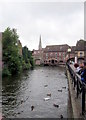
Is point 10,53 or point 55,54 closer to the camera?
point 10,53

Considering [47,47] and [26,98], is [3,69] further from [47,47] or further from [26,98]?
[47,47]

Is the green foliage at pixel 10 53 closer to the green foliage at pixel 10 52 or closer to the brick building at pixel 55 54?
the green foliage at pixel 10 52

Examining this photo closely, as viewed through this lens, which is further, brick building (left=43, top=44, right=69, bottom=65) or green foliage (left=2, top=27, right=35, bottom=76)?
brick building (left=43, top=44, right=69, bottom=65)

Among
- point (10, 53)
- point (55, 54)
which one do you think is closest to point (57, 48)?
point (55, 54)

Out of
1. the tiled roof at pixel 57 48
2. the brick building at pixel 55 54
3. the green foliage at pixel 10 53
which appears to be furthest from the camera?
the brick building at pixel 55 54

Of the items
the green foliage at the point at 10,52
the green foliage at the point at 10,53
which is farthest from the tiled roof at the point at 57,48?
the green foliage at the point at 10,52

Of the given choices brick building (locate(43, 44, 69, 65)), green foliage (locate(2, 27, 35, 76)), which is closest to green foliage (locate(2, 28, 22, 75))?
green foliage (locate(2, 27, 35, 76))

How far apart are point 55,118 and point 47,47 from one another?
101 meters

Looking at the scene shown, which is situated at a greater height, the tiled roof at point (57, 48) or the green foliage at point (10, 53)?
the tiled roof at point (57, 48)

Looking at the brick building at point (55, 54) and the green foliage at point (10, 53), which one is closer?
the green foliage at point (10, 53)

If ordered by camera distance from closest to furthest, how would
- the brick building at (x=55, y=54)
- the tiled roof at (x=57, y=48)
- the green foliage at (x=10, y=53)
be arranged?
the green foliage at (x=10, y=53), the tiled roof at (x=57, y=48), the brick building at (x=55, y=54)

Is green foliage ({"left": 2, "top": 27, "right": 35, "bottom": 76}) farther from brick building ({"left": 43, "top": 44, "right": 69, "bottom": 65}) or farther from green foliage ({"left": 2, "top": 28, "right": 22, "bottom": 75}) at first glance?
brick building ({"left": 43, "top": 44, "right": 69, "bottom": 65})

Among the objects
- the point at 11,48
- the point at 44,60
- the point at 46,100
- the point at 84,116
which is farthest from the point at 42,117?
the point at 44,60

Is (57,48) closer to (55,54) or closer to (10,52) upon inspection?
(55,54)
